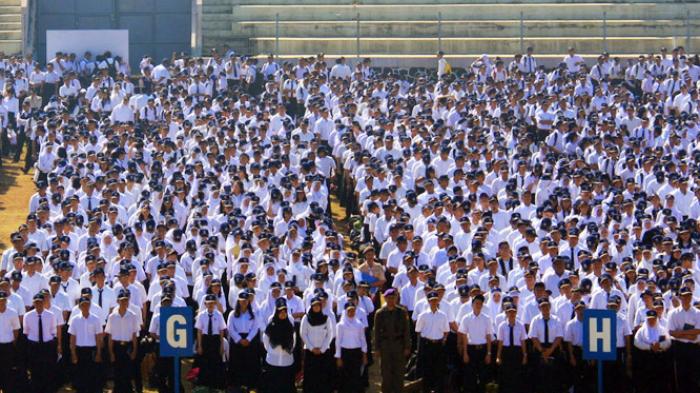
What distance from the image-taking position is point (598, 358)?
1697 centimetres

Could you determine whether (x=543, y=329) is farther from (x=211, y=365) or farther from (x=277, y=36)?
(x=277, y=36)

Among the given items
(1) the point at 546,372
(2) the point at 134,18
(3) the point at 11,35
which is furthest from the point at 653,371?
(2) the point at 134,18

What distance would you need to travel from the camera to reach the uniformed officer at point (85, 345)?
59.9 ft

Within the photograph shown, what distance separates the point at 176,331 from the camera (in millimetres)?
16703

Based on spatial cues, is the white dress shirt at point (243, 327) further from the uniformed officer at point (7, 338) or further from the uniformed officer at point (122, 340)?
the uniformed officer at point (7, 338)

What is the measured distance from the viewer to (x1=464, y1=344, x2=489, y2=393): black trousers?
1864cm

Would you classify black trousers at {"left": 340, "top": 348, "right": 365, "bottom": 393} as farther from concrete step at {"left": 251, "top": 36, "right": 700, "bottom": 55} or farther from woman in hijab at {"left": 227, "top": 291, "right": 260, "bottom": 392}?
concrete step at {"left": 251, "top": 36, "right": 700, "bottom": 55}

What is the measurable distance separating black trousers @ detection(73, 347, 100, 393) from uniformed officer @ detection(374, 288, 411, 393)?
355cm

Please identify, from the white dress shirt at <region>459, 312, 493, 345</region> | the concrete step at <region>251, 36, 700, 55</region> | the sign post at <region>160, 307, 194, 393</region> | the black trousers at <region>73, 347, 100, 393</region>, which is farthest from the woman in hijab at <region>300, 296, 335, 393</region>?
the concrete step at <region>251, 36, 700, 55</region>

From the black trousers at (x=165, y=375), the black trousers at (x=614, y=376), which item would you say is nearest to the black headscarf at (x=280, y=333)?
the black trousers at (x=165, y=375)

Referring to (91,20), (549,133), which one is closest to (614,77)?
(549,133)

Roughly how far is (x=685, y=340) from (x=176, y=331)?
21.0 ft

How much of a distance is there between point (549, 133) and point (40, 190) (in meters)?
10.9

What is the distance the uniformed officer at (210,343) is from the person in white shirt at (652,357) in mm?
5240
